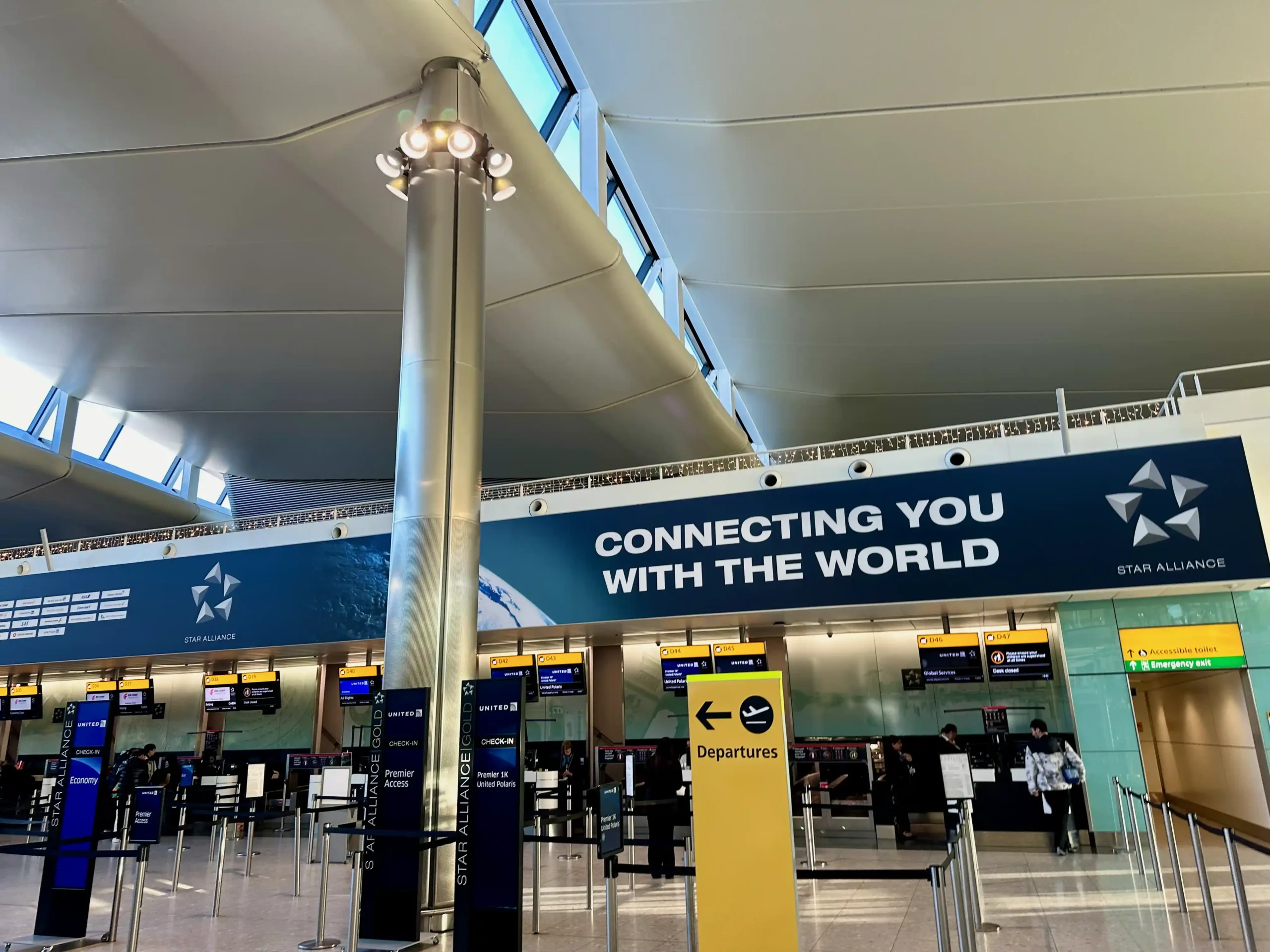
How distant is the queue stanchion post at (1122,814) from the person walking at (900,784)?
7.97ft

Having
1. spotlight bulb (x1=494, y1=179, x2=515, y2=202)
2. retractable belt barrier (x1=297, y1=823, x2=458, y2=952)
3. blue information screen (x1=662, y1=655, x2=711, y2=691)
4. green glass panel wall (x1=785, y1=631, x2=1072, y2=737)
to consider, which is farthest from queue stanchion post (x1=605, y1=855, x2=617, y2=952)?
green glass panel wall (x1=785, y1=631, x2=1072, y2=737)

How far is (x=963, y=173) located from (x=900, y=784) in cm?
852

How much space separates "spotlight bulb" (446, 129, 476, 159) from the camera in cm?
877

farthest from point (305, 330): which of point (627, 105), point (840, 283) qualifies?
point (840, 283)

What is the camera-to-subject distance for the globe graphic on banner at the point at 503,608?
13539 millimetres

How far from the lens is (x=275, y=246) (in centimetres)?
1269

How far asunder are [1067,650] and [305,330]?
42.5 feet

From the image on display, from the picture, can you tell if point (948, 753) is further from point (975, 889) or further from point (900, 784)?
point (900, 784)

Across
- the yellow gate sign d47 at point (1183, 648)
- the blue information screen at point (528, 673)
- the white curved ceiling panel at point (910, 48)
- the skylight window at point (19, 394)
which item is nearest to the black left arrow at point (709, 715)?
the white curved ceiling panel at point (910, 48)

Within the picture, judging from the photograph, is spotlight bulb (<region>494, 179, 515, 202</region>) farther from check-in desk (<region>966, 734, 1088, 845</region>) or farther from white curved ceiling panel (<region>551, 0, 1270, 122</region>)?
check-in desk (<region>966, 734, 1088, 845</region>)

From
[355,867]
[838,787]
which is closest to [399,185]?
[355,867]

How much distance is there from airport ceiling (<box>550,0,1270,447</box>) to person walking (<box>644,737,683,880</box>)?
8.45m

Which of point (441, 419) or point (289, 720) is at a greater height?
point (441, 419)

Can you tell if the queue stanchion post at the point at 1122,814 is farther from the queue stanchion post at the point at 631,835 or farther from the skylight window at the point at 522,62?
the skylight window at the point at 522,62
